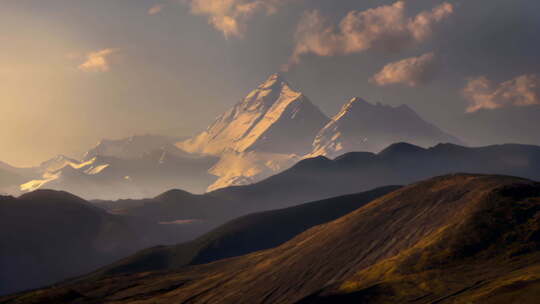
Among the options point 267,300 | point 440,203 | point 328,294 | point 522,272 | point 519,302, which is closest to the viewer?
point 519,302

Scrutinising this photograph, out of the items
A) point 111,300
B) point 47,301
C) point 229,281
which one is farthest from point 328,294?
point 47,301

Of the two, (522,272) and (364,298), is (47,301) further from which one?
(522,272)

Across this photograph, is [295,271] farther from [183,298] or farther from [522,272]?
[522,272]

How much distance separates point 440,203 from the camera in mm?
152000

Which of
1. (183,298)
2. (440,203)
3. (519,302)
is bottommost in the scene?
(519,302)

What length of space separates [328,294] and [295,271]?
1301 inches

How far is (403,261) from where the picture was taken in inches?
4545

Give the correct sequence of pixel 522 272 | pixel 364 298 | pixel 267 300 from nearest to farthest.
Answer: pixel 522 272 < pixel 364 298 < pixel 267 300

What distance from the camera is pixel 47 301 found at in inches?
6580

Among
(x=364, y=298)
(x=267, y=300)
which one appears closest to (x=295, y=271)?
(x=267, y=300)

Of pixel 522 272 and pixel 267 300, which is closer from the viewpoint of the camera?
pixel 522 272

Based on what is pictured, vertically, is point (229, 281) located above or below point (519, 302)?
above

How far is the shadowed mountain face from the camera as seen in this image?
9894cm

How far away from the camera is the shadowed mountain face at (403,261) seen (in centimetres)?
9894
